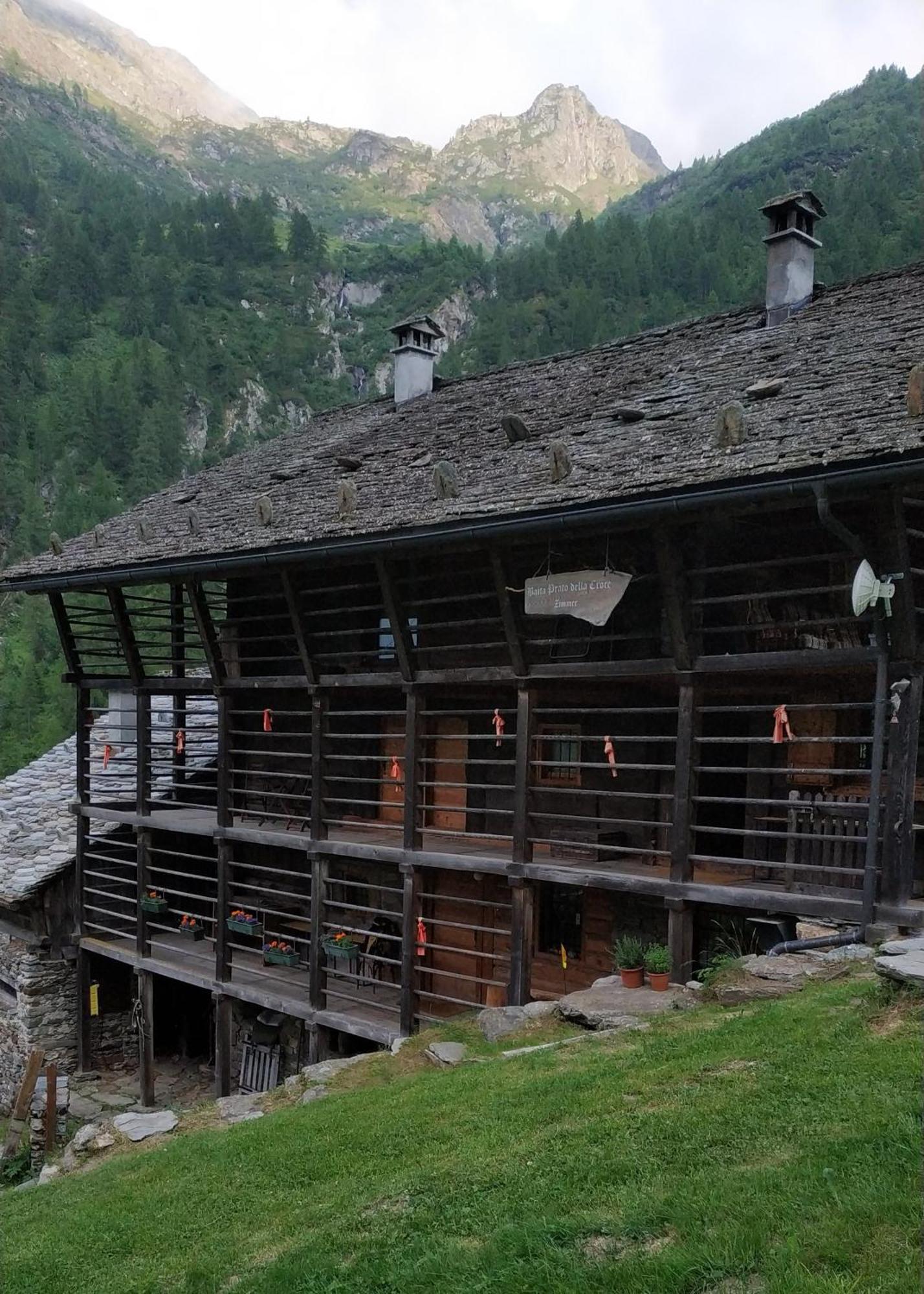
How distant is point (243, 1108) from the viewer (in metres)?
9.76

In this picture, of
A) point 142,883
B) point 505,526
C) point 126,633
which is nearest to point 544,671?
point 505,526

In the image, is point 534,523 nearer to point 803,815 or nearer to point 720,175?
point 803,815

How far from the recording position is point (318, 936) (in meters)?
14.6

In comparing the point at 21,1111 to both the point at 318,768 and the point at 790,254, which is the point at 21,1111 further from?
the point at 790,254

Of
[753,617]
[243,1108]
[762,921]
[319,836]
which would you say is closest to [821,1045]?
[762,921]

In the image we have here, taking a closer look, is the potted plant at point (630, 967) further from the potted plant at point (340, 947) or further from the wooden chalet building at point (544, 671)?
the potted plant at point (340, 947)

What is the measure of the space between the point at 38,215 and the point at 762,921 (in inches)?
3765

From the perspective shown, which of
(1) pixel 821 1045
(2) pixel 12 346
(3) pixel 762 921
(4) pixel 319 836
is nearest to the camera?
(1) pixel 821 1045

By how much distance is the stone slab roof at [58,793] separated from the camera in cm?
1861

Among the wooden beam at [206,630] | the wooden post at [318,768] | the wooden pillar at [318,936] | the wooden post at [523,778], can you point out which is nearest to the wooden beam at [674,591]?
the wooden post at [523,778]

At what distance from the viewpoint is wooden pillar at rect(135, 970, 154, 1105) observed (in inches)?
672

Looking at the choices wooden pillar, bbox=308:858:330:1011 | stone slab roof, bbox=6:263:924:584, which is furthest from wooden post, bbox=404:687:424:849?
stone slab roof, bbox=6:263:924:584

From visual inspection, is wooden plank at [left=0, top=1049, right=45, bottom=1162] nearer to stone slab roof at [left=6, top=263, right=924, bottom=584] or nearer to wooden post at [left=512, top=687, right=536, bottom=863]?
stone slab roof at [left=6, top=263, right=924, bottom=584]

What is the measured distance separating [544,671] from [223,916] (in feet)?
23.8
